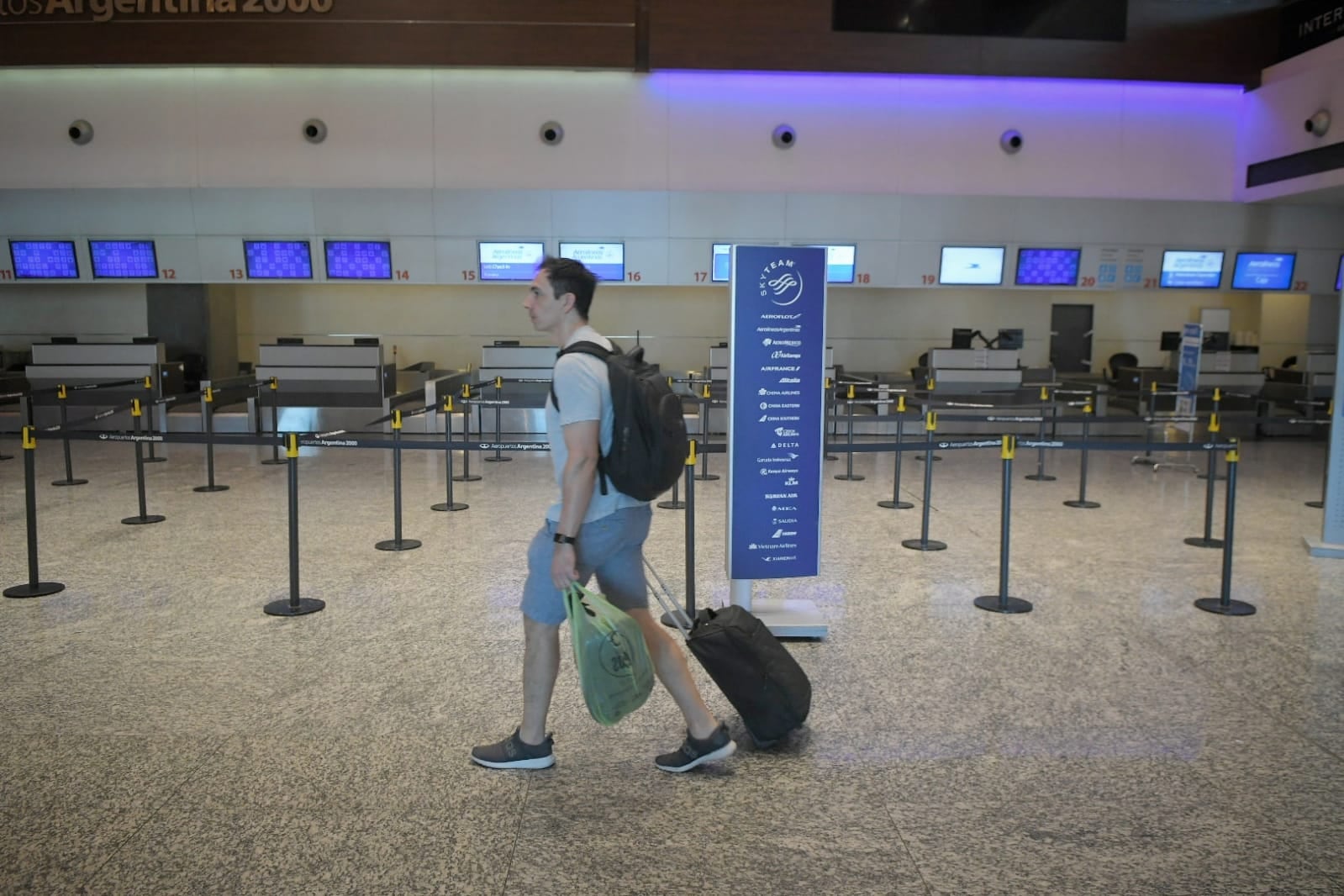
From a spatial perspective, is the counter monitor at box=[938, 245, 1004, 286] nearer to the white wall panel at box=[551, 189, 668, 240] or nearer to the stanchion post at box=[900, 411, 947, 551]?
the white wall panel at box=[551, 189, 668, 240]

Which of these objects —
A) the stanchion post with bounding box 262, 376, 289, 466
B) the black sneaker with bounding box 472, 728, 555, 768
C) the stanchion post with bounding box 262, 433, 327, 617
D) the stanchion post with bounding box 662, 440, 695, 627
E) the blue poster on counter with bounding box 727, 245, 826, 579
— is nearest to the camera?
the black sneaker with bounding box 472, 728, 555, 768

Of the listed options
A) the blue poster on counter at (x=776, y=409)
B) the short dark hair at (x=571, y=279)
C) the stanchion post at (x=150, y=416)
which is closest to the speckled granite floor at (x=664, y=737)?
the blue poster on counter at (x=776, y=409)

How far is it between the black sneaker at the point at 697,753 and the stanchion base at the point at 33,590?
415 cm

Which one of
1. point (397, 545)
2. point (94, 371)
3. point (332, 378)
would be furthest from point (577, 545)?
point (94, 371)

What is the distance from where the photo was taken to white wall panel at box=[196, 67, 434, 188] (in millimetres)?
12711

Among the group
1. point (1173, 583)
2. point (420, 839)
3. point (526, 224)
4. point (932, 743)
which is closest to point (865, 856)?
point (932, 743)

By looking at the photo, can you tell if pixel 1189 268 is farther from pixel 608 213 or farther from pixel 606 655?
pixel 606 655

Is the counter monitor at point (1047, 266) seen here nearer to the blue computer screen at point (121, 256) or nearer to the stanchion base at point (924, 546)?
the stanchion base at point (924, 546)

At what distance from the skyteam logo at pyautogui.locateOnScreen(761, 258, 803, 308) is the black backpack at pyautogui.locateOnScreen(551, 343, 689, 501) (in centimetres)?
156

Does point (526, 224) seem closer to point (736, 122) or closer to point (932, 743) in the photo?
point (736, 122)

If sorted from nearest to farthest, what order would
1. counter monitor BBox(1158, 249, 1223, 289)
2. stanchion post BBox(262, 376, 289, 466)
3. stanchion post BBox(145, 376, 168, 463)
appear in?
1. stanchion post BBox(262, 376, 289, 466)
2. stanchion post BBox(145, 376, 168, 463)
3. counter monitor BBox(1158, 249, 1223, 289)

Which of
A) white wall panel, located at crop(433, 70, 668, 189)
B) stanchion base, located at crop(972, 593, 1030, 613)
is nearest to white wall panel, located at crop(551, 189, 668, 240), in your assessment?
white wall panel, located at crop(433, 70, 668, 189)

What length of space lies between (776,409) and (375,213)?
9.54m

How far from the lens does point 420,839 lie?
A: 312 cm
